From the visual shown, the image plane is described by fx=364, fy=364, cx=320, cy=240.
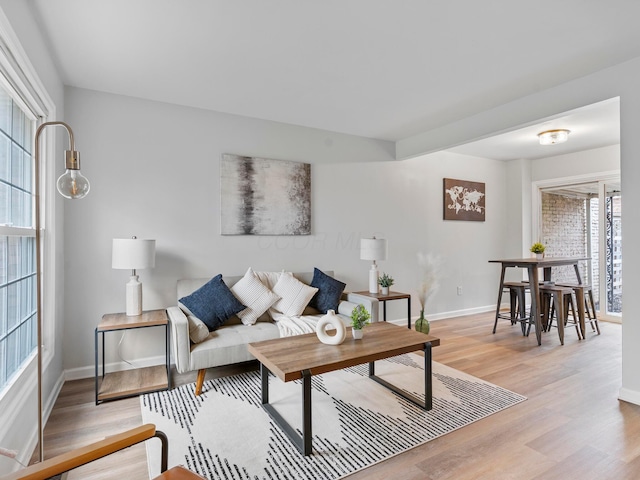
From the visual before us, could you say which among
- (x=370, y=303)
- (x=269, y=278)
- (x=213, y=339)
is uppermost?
(x=269, y=278)

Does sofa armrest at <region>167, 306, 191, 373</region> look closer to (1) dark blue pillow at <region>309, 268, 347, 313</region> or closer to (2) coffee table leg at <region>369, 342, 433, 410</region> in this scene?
(1) dark blue pillow at <region>309, 268, 347, 313</region>

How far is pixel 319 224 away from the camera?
430 centimetres

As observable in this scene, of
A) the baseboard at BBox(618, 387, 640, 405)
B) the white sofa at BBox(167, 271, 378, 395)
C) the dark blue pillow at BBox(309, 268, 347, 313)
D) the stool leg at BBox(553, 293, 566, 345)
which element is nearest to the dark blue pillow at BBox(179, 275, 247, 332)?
the white sofa at BBox(167, 271, 378, 395)

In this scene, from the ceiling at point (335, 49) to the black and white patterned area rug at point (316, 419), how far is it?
97.2 inches

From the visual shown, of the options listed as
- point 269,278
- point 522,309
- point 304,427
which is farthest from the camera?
point 522,309

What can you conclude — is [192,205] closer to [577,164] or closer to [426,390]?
[426,390]

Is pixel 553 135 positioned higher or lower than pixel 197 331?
higher

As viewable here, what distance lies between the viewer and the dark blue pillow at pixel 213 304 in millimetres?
3123

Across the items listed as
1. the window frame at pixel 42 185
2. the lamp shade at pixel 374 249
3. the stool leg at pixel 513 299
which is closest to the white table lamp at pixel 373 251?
the lamp shade at pixel 374 249

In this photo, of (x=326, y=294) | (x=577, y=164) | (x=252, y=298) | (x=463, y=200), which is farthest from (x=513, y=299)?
(x=252, y=298)

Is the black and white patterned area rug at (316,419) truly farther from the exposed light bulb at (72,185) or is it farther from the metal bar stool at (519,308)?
the metal bar stool at (519,308)

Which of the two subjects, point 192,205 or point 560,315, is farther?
point 560,315

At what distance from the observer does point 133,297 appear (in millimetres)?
3021

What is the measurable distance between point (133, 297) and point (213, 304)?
644mm
